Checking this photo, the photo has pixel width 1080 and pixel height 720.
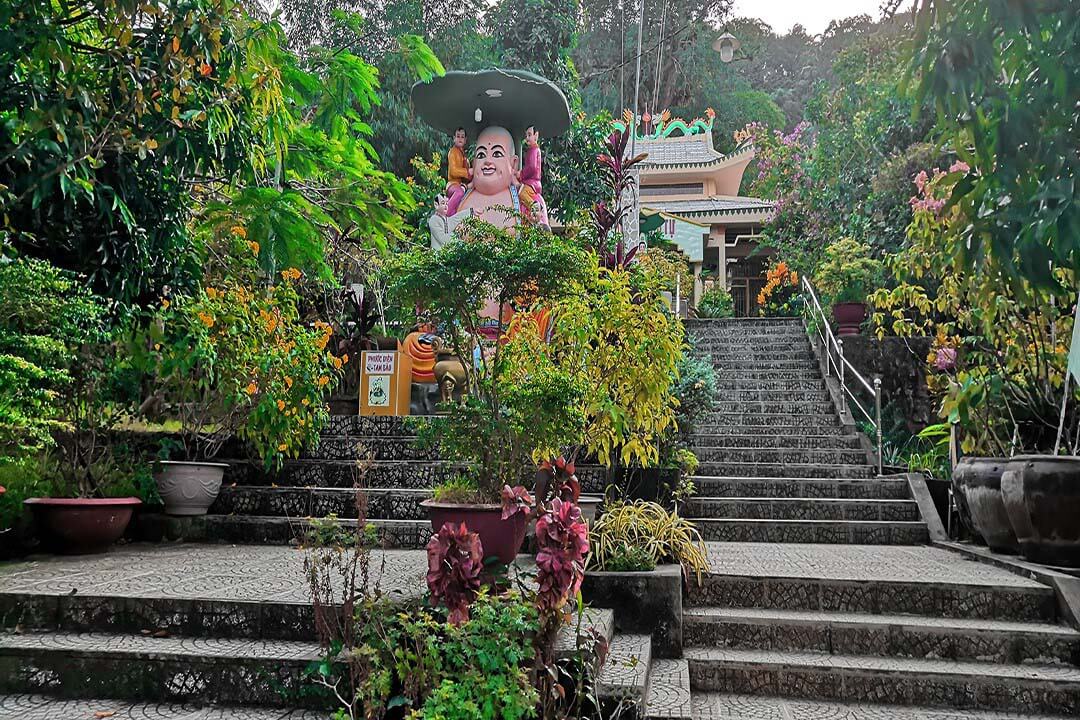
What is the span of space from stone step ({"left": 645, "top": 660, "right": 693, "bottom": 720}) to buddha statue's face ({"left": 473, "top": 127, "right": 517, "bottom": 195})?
5876 millimetres

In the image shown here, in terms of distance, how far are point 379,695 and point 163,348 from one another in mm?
3356

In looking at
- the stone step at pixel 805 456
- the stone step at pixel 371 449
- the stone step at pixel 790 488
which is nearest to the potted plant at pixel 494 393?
the stone step at pixel 371 449

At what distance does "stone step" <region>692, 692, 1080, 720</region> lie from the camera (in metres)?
3.62

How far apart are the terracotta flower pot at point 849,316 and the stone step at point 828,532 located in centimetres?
560

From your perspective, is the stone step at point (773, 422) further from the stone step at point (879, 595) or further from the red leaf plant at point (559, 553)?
the red leaf plant at point (559, 553)

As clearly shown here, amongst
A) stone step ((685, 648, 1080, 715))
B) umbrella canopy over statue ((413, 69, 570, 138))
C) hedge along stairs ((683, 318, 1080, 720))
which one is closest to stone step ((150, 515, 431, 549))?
hedge along stairs ((683, 318, 1080, 720))

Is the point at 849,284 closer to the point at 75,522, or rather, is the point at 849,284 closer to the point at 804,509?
the point at 804,509

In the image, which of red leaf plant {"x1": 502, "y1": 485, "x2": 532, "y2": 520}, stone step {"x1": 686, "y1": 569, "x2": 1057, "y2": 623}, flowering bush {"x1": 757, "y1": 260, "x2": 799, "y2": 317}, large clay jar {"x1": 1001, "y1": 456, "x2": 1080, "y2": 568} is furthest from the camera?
flowering bush {"x1": 757, "y1": 260, "x2": 799, "y2": 317}

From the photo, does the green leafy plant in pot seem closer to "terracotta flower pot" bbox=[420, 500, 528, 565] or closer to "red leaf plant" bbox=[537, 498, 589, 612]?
"terracotta flower pot" bbox=[420, 500, 528, 565]

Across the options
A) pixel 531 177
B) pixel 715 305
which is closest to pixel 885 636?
pixel 531 177

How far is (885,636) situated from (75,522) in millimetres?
4459

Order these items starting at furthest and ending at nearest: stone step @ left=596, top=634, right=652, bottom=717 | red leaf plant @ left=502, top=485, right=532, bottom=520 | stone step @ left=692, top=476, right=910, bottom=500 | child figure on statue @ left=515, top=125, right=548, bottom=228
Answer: child figure on statue @ left=515, top=125, right=548, bottom=228
stone step @ left=692, top=476, right=910, bottom=500
red leaf plant @ left=502, top=485, right=532, bottom=520
stone step @ left=596, top=634, right=652, bottom=717

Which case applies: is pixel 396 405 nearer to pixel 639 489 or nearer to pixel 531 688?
pixel 639 489

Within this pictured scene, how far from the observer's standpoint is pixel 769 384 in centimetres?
1030
